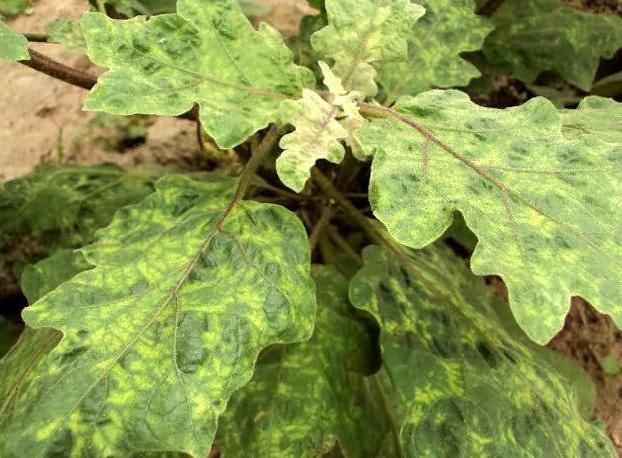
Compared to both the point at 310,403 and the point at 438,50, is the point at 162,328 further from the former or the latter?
the point at 438,50

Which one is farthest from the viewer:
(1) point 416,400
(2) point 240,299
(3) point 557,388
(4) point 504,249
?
(3) point 557,388

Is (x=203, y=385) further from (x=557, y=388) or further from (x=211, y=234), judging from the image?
(x=557, y=388)

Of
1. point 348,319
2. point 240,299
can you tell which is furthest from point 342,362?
point 240,299


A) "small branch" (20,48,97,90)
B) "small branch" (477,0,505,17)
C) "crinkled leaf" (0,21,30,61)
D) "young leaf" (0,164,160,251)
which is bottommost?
"young leaf" (0,164,160,251)

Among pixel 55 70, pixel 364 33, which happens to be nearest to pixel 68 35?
pixel 55 70

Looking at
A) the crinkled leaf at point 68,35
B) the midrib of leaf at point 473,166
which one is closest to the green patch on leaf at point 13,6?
the crinkled leaf at point 68,35

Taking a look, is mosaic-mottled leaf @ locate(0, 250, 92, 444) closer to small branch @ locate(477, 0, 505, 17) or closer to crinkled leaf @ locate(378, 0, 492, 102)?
crinkled leaf @ locate(378, 0, 492, 102)

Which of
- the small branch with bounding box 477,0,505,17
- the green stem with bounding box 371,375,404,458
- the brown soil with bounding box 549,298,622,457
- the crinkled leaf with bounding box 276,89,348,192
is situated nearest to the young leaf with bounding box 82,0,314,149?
the crinkled leaf with bounding box 276,89,348,192
